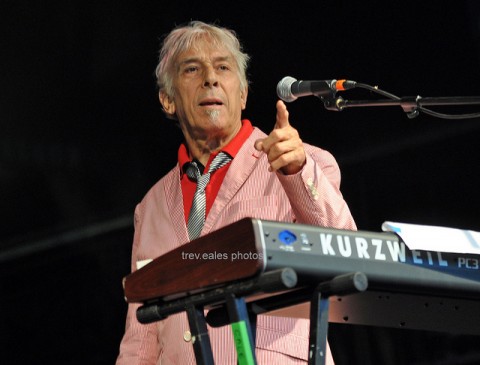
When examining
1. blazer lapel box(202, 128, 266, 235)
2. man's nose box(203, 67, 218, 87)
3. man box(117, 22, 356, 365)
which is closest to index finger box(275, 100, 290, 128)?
man box(117, 22, 356, 365)

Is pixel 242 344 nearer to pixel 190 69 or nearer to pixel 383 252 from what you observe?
pixel 383 252

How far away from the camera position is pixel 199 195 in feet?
8.10

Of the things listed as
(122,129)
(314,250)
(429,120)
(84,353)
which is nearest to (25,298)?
(84,353)

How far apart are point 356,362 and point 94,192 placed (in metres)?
1.26

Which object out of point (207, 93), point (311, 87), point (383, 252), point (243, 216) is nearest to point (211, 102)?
point (207, 93)

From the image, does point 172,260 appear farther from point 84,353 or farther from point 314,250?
point 84,353

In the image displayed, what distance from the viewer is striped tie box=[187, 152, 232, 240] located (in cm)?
239

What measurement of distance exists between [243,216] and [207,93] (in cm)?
61

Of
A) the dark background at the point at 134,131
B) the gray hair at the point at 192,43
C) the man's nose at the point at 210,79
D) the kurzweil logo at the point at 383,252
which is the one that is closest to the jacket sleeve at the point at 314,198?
the kurzweil logo at the point at 383,252

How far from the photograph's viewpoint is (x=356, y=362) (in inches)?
128

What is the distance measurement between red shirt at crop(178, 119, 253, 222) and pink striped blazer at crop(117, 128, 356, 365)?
1.1 inches

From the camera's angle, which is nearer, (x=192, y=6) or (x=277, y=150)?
(x=277, y=150)

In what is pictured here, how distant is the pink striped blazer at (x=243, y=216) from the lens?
1.87 metres

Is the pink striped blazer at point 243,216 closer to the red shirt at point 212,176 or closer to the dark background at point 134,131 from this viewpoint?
the red shirt at point 212,176
